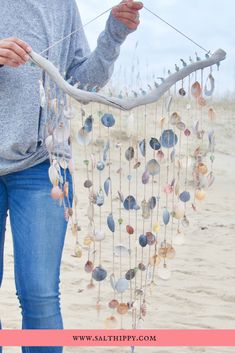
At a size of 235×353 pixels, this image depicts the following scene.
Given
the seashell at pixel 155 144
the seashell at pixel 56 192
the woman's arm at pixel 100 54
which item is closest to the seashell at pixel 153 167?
the seashell at pixel 155 144

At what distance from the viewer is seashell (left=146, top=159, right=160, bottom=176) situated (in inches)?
93.7

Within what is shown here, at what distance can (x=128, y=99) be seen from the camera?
235cm

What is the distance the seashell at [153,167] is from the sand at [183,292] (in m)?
1.74

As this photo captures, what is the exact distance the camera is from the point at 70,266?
19.3 feet

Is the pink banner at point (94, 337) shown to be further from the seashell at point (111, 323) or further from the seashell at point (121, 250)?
the seashell at point (121, 250)

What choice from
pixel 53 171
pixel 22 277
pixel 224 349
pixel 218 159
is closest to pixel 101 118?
pixel 53 171

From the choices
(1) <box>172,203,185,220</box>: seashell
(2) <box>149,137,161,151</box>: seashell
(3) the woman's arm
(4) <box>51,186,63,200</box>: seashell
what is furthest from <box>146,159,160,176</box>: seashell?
(3) the woman's arm

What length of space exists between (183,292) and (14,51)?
316 centimetres

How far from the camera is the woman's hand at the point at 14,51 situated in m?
2.38

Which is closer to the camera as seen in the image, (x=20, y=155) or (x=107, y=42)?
(x=20, y=155)

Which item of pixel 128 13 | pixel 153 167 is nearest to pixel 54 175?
pixel 153 167

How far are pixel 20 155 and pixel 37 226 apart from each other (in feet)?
0.79

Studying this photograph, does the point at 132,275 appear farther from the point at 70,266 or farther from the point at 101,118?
the point at 70,266

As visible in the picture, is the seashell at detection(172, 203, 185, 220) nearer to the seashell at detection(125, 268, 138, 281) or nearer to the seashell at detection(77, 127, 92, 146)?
the seashell at detection(125, 268, 138, 281)
